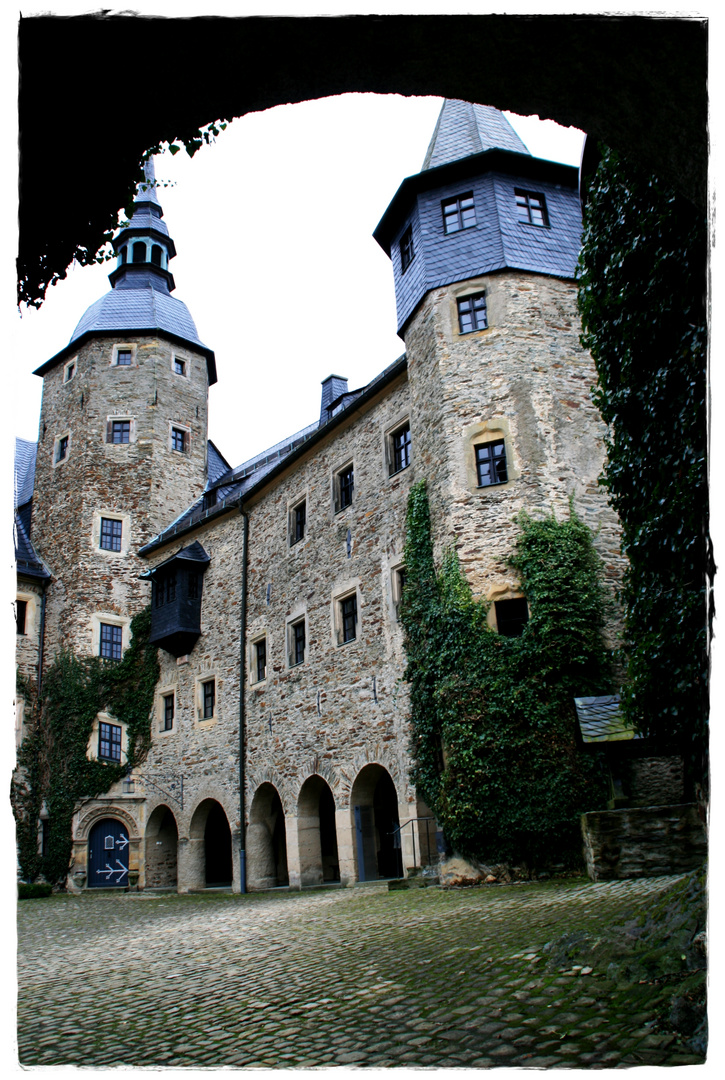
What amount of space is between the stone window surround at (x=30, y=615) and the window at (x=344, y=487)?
443 inches

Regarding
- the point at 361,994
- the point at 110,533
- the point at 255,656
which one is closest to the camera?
the point at 361,994

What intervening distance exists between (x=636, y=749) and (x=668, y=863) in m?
1.47

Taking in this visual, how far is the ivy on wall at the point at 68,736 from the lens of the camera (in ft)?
67.7

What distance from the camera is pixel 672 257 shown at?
4.86 meters

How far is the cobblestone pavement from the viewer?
306cm

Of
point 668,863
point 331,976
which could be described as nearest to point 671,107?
point 331,976

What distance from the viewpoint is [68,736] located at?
2100 centimetres

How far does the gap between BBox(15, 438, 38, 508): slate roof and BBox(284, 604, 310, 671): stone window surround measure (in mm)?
13755

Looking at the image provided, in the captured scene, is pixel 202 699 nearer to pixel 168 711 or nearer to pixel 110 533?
pixel 168 711

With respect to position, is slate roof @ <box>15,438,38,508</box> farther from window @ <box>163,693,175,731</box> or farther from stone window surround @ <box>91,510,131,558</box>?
window @ <box>163,693,175,731</box>

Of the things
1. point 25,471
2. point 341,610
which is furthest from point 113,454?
point 341,610

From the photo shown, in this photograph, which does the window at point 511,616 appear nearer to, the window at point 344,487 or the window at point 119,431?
the window at point 344,487

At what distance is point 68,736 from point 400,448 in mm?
12376

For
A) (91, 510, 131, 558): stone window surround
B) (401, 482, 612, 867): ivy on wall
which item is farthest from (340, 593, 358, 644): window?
(91, 510, 131, 558): stone window surround
